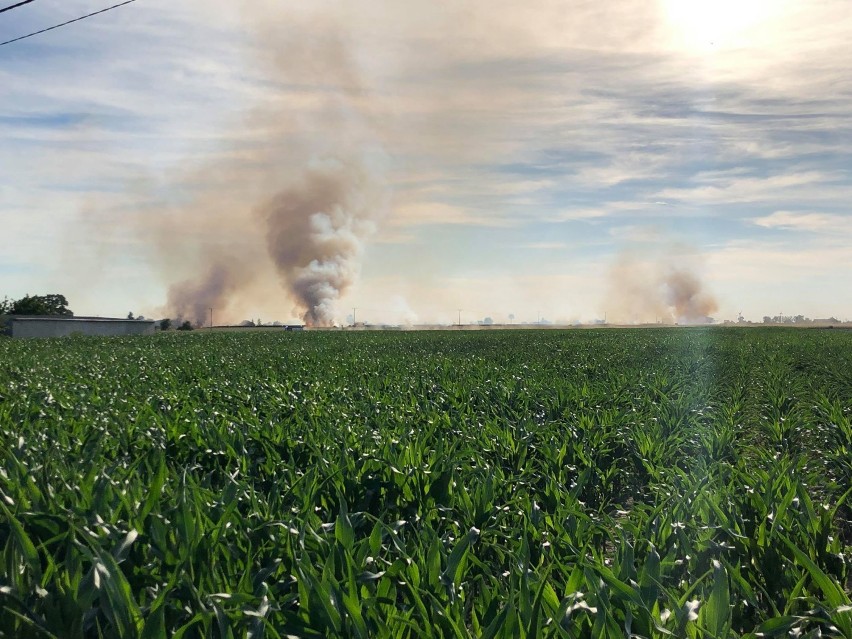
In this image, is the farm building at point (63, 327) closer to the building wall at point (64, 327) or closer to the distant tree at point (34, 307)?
the building wall at point (64, 327)

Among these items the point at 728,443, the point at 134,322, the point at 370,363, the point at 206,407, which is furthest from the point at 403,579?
the point at 134,322

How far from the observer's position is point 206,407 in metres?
11.1

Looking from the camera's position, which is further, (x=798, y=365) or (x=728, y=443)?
(x=798, y=365)

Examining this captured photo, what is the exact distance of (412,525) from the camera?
5.21 meters

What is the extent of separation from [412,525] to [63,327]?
285 feet

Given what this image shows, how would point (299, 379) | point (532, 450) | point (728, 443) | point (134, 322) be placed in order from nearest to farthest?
point (532, 450)
point (728, 443)
point (299, 379)
point (134, 322)

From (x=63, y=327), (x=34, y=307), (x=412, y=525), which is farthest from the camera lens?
(x=34, y=307)

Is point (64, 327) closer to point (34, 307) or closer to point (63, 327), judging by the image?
point (63, 327)

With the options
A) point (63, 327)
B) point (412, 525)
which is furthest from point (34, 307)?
point (412, 525)

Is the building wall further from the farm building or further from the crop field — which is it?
the crop field

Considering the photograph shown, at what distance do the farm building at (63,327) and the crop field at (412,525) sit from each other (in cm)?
7163

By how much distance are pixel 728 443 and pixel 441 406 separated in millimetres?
4360

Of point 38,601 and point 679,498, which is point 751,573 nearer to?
point 679,498

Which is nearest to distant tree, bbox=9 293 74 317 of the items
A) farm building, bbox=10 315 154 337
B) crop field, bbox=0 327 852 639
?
farm building, bbox=10 315 154 337
